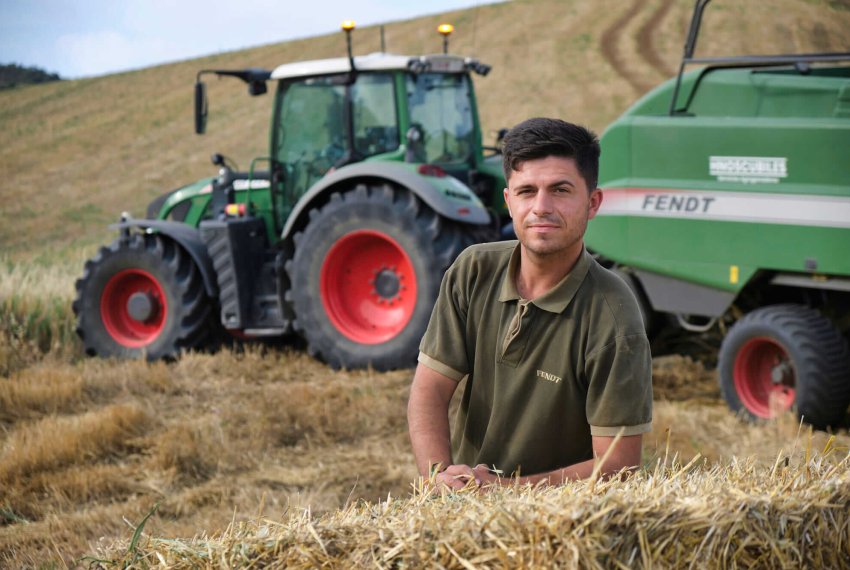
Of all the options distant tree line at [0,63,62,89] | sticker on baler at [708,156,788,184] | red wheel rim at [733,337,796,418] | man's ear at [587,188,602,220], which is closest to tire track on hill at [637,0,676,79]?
distant tree line at [0,63,62,89]

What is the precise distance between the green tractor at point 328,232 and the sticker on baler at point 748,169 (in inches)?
60.8

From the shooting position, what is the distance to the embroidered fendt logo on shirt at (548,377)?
2398 millimetres

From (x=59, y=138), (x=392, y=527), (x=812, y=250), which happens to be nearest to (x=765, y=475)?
(x=392, y=527)

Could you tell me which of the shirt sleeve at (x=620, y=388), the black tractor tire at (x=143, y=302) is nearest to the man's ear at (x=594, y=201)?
the shirt sleeve at (x=620, y=388)

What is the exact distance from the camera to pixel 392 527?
69.5 inches

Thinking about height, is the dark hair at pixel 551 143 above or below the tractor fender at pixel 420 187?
above

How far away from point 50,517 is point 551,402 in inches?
93.7

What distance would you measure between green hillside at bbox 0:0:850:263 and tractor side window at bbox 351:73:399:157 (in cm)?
533

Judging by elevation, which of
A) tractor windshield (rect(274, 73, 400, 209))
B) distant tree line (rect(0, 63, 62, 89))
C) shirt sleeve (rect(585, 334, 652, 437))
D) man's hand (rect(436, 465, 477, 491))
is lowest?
man's hand (rect(436, 465, 477, 491))

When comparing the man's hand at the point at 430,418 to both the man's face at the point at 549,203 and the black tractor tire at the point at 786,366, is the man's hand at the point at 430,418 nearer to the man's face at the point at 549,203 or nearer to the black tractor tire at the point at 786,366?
the man's face at the point at 549,203

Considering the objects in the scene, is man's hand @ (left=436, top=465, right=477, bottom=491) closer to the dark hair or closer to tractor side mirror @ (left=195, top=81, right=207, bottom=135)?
the dark hair

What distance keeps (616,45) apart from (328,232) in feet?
82.5

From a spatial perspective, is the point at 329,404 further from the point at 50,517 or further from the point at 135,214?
the point at 135,214

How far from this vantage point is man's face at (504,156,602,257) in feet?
7.64
